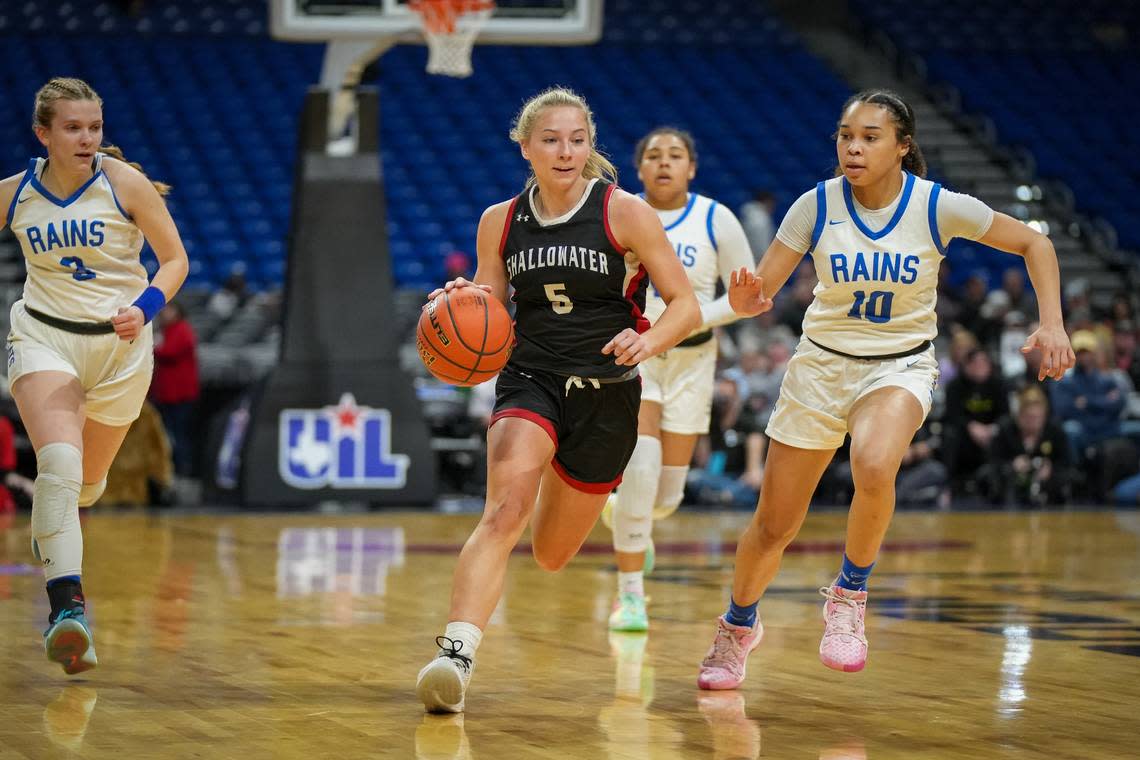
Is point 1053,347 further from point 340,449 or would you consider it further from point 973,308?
point 973,308

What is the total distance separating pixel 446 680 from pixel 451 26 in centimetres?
950

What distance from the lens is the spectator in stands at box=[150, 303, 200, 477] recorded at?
49.1 ft

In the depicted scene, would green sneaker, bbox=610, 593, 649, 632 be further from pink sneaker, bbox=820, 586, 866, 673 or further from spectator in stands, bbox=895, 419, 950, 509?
spectator in stands, bbox=895, 419, 950, 509

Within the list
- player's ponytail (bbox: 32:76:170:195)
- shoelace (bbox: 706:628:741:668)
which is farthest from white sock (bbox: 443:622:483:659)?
player's ponytail (bbox: 32:76:170:195)

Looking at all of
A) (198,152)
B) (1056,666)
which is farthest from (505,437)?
(198,152)

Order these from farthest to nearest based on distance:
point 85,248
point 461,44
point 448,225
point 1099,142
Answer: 1. point 1099,142
2. point 448,225
3. point 461,44
4. point 85,248

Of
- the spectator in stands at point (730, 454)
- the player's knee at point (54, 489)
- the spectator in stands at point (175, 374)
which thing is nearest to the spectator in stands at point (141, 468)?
the spectator in stands at point (175, 374)

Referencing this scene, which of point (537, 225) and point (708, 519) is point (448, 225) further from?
point (537, 225)

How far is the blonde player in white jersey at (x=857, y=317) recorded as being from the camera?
5.53 metres

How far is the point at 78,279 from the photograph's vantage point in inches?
239

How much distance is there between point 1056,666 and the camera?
618 cm

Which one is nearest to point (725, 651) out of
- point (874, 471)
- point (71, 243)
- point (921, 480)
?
point (874, 471)

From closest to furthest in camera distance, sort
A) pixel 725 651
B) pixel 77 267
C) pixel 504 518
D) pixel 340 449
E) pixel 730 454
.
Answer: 1. pixel 504 518
2. pixel 725 651
3. pixel 77 267
4. pixel 340 449
5. pixel 730 454

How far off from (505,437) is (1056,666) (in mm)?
2303
